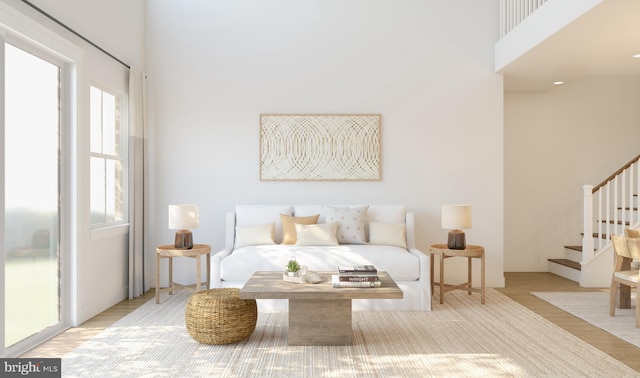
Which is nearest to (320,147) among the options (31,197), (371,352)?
(371,352)

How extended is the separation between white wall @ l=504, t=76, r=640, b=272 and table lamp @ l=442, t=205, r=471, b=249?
2234mm

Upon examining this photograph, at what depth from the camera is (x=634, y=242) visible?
4.34 m

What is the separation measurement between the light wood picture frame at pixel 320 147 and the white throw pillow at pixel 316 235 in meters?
0.85

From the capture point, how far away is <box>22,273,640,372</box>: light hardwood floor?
12.2ft

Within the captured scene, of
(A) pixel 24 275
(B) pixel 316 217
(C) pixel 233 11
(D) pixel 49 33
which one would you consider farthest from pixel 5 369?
(C) pixel 233 11

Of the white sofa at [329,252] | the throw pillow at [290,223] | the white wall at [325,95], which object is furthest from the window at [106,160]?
the throw pillow at [290,223]

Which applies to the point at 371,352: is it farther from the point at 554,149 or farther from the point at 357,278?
the point at 554,149

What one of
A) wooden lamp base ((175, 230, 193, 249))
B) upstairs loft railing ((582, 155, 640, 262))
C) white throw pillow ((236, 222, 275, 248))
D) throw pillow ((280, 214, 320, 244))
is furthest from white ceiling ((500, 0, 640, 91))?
wooden lamp base ((175, 230, 193, 249))

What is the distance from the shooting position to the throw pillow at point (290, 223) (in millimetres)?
5656

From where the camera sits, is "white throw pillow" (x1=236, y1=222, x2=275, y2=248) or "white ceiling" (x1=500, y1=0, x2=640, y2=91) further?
"white throw pillow" (x1=236, y1=222, x2=275, y2=248)

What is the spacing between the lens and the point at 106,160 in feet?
17.4

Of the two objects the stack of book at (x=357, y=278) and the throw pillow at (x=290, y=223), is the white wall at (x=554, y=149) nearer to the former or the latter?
the throw pillow at (x=290, y=223)

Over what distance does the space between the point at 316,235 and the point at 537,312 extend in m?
2.30

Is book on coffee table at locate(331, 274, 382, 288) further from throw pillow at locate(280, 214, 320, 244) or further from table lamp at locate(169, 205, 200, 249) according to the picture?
table lamp at locate(169, 205, 200, 249)
